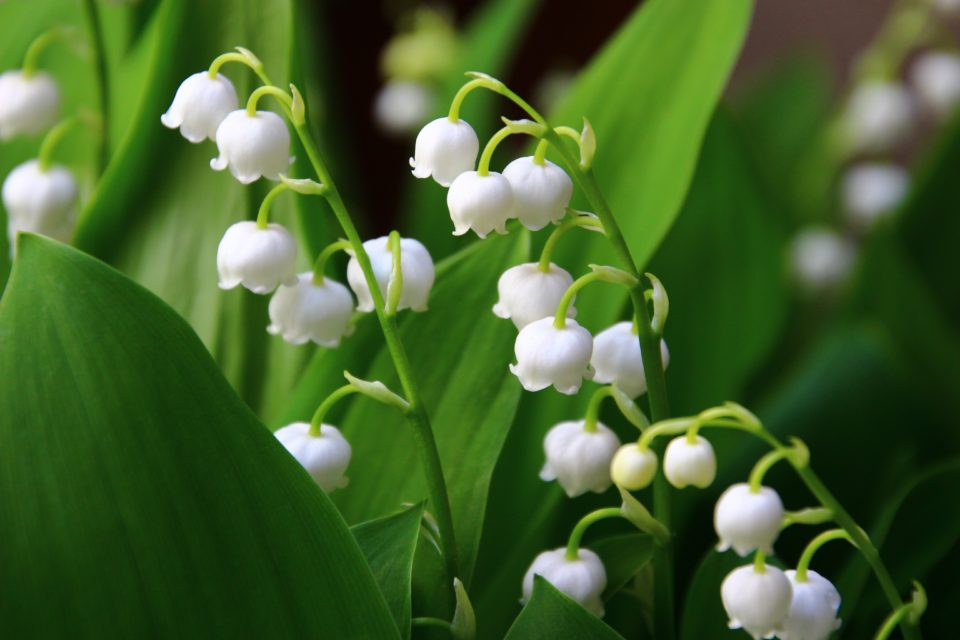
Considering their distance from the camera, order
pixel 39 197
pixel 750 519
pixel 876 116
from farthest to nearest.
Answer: pixel 876 116
pixel 39 197
pixel 750 519

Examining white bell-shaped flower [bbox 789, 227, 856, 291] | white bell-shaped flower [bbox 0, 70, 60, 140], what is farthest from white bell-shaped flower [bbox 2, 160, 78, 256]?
white bell-shaped flower [bbox 789, 227, 856, 291]

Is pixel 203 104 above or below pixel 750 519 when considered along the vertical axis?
above

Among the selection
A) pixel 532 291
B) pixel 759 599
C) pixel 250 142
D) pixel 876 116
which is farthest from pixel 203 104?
pixel 876 116

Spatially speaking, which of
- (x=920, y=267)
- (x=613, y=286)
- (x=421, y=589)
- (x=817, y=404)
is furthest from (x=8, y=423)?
(x=920, y=267)

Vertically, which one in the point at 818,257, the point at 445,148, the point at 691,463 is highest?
the point at 445,148

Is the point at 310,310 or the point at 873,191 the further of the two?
the point at 873,191

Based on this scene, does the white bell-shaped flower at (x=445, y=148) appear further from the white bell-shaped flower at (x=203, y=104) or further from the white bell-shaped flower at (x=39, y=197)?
the white bell-shaped flower at (x=39, y=197)

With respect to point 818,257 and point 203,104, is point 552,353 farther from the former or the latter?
point 818,257
